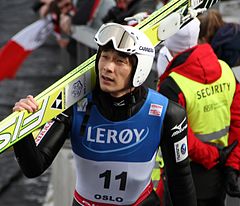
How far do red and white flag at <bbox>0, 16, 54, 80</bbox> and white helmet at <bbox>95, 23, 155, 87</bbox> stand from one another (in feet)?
18.3

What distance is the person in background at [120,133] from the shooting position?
398 cm

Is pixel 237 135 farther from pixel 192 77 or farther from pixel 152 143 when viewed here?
pixel 152 143

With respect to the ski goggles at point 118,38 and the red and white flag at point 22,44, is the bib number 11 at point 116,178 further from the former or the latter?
the red and white flag at point 22,44

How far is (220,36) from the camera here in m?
5.45

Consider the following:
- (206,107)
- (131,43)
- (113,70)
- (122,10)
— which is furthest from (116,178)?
(122,10)

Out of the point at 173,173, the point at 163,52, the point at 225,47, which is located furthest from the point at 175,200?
the point at 225,47

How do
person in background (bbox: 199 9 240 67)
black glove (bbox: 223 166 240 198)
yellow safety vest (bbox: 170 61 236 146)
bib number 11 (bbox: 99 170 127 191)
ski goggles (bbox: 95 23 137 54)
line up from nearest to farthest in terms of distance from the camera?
ski goggles (bbox: 95 23 137 54) → bib number 11 (bbox: 99 170 127 191) → yellow safety vest (bbox: 170 61 236 146) → black glove (bbox: 223 166 240 198) → person in background (bbox: 199 9 240 67)

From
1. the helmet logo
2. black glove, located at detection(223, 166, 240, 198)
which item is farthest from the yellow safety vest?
the helmet logo

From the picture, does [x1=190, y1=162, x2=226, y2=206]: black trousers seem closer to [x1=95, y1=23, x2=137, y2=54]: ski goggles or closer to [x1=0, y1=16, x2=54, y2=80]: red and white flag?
[x1=95, y1=23, x2=137, y2=54]: ski goggles

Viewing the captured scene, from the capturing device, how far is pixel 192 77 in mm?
4719

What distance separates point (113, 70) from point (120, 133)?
14.0 inches

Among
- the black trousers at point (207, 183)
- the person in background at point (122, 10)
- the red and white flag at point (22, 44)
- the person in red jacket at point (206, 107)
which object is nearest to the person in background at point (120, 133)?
the person in red jacket at point (206, 107)

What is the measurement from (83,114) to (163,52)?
1161 millimetres

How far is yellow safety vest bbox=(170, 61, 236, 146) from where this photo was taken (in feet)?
15.3
